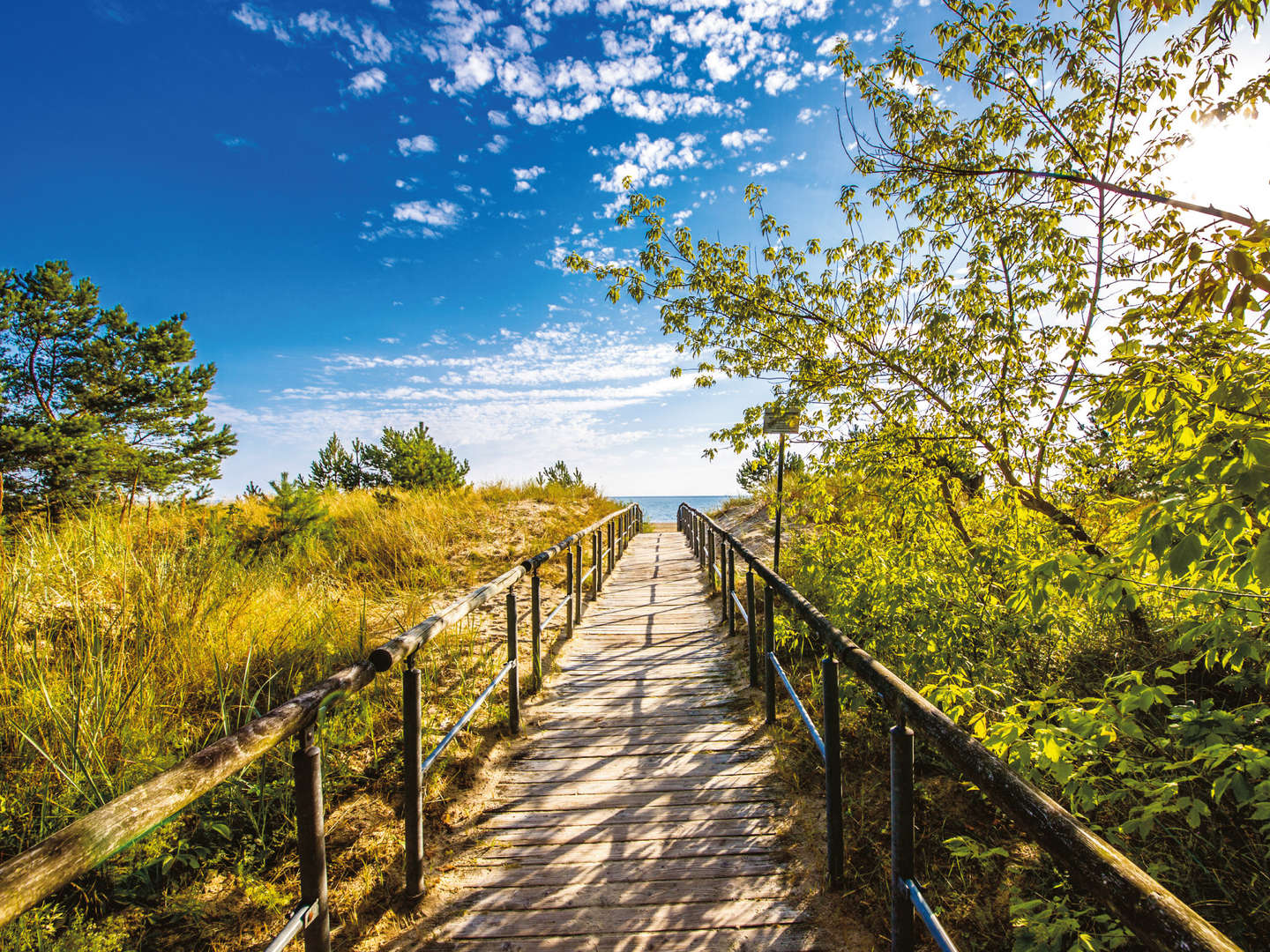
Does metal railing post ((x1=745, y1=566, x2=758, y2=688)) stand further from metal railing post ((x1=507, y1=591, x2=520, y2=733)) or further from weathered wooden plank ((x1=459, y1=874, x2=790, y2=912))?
weathered wooden plank ((x1=459, y1=874, x2=790, y2=912))

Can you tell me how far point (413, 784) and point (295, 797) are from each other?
740 millimetres

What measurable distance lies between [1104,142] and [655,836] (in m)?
5.74

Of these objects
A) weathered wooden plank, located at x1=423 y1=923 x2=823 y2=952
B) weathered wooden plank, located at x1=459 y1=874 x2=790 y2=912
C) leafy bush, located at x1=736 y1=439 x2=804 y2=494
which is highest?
leafy bush, located at x1=736 y1=439 x2=804 y2=494

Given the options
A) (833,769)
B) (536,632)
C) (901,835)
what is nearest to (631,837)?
(833,769)

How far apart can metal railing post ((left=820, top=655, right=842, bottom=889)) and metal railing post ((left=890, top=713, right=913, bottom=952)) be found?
63 centimetres

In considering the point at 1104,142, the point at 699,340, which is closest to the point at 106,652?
the point at 699,340

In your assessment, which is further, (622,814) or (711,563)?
(711,563)

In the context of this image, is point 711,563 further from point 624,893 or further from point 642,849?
point 624,893

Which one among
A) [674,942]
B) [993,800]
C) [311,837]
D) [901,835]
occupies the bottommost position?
[674,942]

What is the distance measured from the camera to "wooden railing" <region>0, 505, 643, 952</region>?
2.84 ft

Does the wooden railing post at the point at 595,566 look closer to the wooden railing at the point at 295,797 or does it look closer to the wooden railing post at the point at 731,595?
the wooden railing post at the point at 731,595

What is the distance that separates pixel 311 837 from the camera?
5.40 feet

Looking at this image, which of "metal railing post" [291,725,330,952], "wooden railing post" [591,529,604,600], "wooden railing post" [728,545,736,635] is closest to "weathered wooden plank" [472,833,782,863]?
"metal railing post" [291,725,330,952]

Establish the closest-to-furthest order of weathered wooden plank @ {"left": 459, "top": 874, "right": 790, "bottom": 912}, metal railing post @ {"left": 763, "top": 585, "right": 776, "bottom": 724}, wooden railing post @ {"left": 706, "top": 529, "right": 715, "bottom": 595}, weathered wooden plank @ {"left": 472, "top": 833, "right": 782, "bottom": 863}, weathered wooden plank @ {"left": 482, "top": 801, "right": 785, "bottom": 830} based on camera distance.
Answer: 1. weathered wooden plank @ {"left": 459, "top": 874, "right": 790, "bottom": 912}
2. weathered wooden plank @ {"left": 472, "top": 833, "right": 782, "bottom": 863}
3. weathered wooden plank @ {"left": 482, "top": 801, "right": 785, "bottom": 830}
4. metal railing post @ {"left": 763, "top": 585, "right": 776, "bottom": 724}
5. wooden railing post @ {"left": 706, "top": 529, "right": 715, "bottom": 595}
